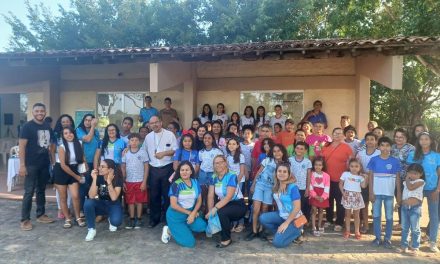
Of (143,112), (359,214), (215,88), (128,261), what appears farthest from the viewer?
(215,88)

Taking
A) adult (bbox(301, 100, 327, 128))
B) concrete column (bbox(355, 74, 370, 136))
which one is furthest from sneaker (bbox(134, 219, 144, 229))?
concrete column (bbox(355, 74, 370, 136))

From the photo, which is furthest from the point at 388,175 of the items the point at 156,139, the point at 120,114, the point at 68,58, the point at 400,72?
the point at 120,114

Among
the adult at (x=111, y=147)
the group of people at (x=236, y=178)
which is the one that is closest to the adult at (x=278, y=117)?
the group of people at (x=236, y=178)

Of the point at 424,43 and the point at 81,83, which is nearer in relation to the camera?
the point at 424,43

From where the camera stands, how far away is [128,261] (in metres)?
4.12

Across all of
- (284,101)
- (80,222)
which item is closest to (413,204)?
(284,101)

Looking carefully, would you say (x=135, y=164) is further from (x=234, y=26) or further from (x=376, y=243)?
(x=234, y=26)

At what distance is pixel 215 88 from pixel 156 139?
401cm

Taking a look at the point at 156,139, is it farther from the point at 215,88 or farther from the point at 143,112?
the point at 215,88

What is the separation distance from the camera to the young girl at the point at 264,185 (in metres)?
4.84

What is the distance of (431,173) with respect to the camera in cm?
446

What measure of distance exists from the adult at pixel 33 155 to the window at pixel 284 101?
500 cm

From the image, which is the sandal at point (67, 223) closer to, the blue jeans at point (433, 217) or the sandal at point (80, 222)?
the sandal at point (80, 222)

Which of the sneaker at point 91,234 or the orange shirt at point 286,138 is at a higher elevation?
the orange shirt at point 286,138
